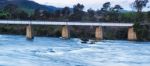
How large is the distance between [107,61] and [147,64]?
4.89 meters

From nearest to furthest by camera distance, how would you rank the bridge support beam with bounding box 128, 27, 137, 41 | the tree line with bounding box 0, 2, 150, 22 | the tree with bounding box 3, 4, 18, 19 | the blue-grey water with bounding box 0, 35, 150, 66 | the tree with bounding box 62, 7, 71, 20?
the blue-grey water with bounding box 0, 35, 150, 66 → the bridge support beam with bounding box 128, 27, 137, 41 → the tree line with bounding box 0, 2, 150, 22 → the tree with bounding box 3, 4, 18, 19 → the tree with bounding box 62, 7, 71, 20

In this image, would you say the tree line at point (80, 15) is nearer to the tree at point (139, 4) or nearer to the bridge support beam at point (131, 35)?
the tree at point (139, 4)

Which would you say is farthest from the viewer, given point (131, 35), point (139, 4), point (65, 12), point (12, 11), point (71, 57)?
point (65, 12)

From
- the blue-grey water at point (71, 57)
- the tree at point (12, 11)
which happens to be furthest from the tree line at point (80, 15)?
the blue-grey water at point (71, 57)

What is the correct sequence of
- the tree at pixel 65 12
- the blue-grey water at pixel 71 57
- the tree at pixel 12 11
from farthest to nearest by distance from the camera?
the tree at pixel 65 12, the tree at pixel 12 11, the blue-grey water at pixel 71 57

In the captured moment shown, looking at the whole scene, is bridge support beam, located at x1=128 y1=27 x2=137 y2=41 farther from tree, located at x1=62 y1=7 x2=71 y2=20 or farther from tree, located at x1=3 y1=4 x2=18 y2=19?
tree, located at x1=62 y1=7 x2=71 y2=20

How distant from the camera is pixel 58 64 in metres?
A: 59.2

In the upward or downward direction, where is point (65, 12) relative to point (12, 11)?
downward

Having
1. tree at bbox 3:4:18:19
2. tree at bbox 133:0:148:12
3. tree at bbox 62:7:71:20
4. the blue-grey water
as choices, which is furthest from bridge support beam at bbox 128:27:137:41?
tree at bbox 62:7:71:20

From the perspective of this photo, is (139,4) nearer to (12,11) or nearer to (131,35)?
(131,35)

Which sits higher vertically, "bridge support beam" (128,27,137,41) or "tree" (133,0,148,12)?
"tree" (133,0,148,12)

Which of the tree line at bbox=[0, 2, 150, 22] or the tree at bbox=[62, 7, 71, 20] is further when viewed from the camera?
the tree at bbox=[62, 7, 71, 20]

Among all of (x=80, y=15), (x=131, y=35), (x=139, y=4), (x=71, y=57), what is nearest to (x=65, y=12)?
(x=80, y=15)

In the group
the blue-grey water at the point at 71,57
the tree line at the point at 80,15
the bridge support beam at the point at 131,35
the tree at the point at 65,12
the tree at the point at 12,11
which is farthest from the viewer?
the tree at the point at 65,12
